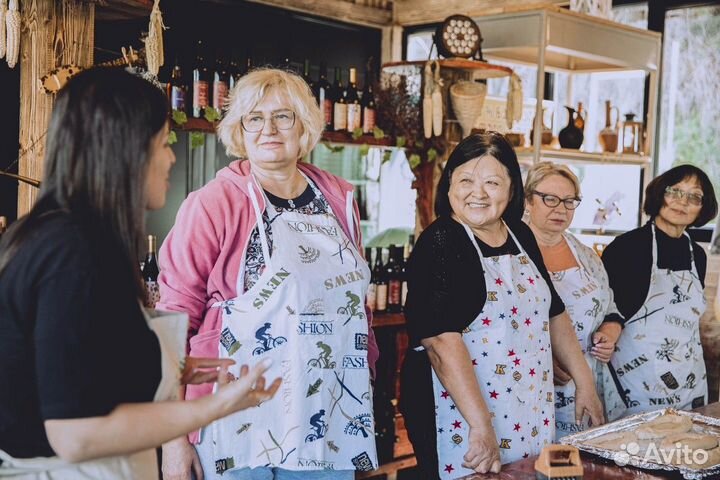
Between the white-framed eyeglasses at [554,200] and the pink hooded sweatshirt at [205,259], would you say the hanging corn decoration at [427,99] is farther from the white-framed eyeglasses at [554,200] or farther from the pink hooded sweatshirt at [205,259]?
the pink hooded sweatshirt at [205,259]

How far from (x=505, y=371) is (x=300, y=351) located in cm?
61

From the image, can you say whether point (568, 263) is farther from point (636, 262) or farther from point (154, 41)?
point (154, 41)

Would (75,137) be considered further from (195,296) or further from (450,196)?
(450,196)

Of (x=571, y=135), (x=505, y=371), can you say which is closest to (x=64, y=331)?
(x=505, y=371)

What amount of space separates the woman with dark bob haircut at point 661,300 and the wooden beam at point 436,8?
230 centimetres

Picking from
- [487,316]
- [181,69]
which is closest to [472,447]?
[487,316]

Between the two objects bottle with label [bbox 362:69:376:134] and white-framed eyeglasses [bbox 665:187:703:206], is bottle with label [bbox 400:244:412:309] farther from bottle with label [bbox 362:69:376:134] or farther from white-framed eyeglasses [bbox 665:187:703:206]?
white-framed eyeglasses [bbox 665:187:703:206]

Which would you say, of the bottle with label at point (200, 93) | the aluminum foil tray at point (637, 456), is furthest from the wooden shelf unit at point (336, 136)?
the aluminum foil tray at point (637, 456)

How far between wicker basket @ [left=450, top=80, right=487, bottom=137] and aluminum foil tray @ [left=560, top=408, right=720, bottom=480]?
2389mm

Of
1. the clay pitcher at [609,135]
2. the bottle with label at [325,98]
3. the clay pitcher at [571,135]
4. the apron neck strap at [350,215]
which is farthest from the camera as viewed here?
the clay pitcher at [609,135]

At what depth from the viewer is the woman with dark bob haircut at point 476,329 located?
2.40m

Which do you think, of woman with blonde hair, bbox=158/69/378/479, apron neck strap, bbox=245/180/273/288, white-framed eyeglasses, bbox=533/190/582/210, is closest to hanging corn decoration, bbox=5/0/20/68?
woman with blonde hair, bbox=158/69/378/479

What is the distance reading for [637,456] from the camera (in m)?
2.16

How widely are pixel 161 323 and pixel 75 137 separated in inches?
14.0
